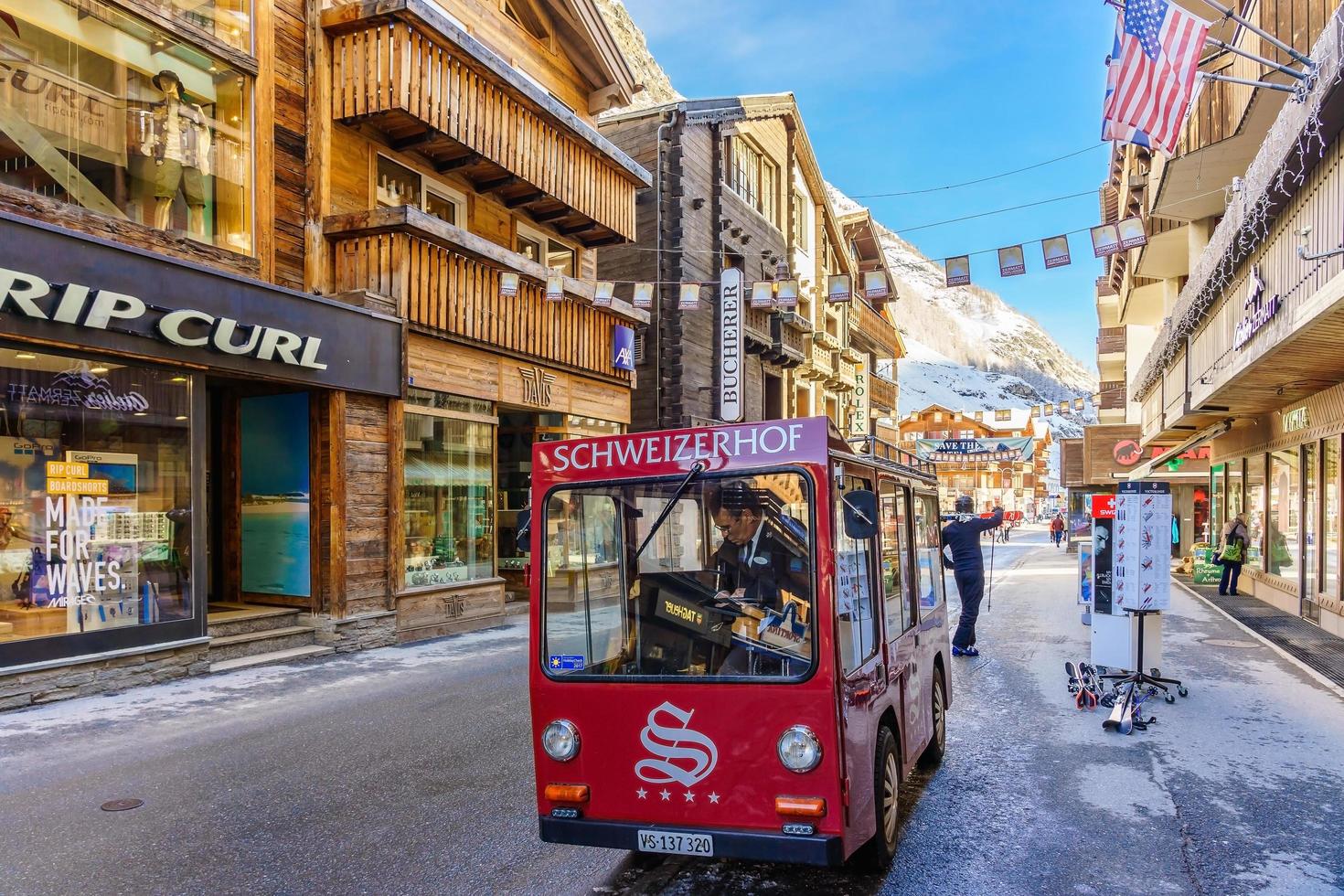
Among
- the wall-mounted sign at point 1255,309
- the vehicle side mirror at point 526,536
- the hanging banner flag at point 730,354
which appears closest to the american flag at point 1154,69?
the wall-mounted sign at point 1255,309

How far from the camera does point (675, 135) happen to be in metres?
24.0

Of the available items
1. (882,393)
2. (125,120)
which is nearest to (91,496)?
(125,120)

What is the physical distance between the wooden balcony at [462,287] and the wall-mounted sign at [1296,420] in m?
12.6

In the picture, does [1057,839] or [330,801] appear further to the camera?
[330,801]

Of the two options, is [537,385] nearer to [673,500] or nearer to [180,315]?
[180,315]

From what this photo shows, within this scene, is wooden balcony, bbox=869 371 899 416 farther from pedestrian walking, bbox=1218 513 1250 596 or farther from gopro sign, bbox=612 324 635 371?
gopro sign, bbox=612 324 635 371

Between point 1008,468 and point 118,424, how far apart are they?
10901cm

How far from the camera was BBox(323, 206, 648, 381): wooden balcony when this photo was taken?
13031 millimetres

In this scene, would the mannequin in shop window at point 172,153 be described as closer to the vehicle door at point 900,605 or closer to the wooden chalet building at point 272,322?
the wooden chalet building at point 272,322

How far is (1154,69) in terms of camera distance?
30.2ft

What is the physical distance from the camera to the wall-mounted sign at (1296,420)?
1577 cm

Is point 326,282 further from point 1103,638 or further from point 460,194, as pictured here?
point 1103,638

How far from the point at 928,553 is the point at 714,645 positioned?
112 inches

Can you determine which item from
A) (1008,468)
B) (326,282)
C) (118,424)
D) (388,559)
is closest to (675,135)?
(326,282)
